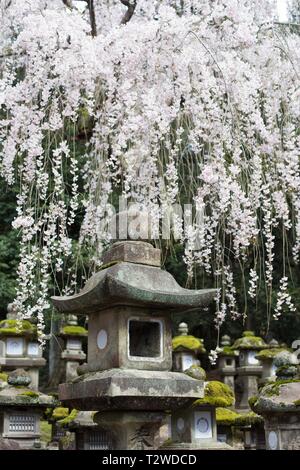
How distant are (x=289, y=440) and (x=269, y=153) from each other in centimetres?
283

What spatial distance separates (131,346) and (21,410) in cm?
313

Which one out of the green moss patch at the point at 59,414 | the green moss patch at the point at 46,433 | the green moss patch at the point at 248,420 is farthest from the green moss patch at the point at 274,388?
the green moss patch at the point at 46,433

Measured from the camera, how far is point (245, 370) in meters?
13.2

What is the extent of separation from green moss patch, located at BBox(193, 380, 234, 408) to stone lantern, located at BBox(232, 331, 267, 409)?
15.8ft

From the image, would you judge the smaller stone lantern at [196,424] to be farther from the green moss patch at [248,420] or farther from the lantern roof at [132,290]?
the lantern roof at [132,290]

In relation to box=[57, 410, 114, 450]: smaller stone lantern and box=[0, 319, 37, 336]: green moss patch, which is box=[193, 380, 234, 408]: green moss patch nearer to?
box=[57, 410, 114, 450]: smaller stone lantern

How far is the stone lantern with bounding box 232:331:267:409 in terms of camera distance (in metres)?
13.1

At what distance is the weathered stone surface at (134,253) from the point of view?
559cm

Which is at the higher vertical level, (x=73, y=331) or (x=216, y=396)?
(x=73, y=331)

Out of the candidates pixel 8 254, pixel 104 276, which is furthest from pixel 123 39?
pixel 8 254

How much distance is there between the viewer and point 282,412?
6242mm

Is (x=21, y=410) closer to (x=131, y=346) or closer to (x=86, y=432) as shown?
(x=86, y=432)

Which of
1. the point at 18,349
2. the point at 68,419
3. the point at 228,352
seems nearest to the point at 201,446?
the point at 68,419

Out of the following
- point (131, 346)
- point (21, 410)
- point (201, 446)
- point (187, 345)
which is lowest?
point (201, 446)
